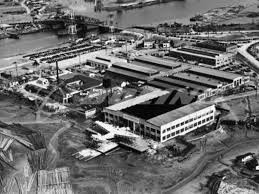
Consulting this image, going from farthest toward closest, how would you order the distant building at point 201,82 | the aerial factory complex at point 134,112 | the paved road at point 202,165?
the distant building at point 201,82
the aerial factory complex at point 134,112
the paved road at point 202,165

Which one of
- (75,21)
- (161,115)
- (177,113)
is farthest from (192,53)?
(75,21)

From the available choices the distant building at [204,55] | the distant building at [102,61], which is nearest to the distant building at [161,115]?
the distant building at [204,55]

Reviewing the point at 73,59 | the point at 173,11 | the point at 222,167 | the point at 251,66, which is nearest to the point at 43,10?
the point at 173,11

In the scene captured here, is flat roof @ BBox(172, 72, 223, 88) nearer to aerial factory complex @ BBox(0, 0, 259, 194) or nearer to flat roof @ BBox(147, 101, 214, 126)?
aerial factory complex @ BBox(0, 0, 259, 194)

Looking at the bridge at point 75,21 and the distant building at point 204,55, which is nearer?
the distant building at point 204,55

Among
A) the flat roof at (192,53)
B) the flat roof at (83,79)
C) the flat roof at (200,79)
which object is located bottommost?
the flat roof at (83,79)

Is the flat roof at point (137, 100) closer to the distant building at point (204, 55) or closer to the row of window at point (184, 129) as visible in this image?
the row of window at point (184, 129)

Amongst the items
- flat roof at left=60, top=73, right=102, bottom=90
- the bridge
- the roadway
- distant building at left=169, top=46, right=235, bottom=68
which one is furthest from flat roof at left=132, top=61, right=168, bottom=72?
the bridge
